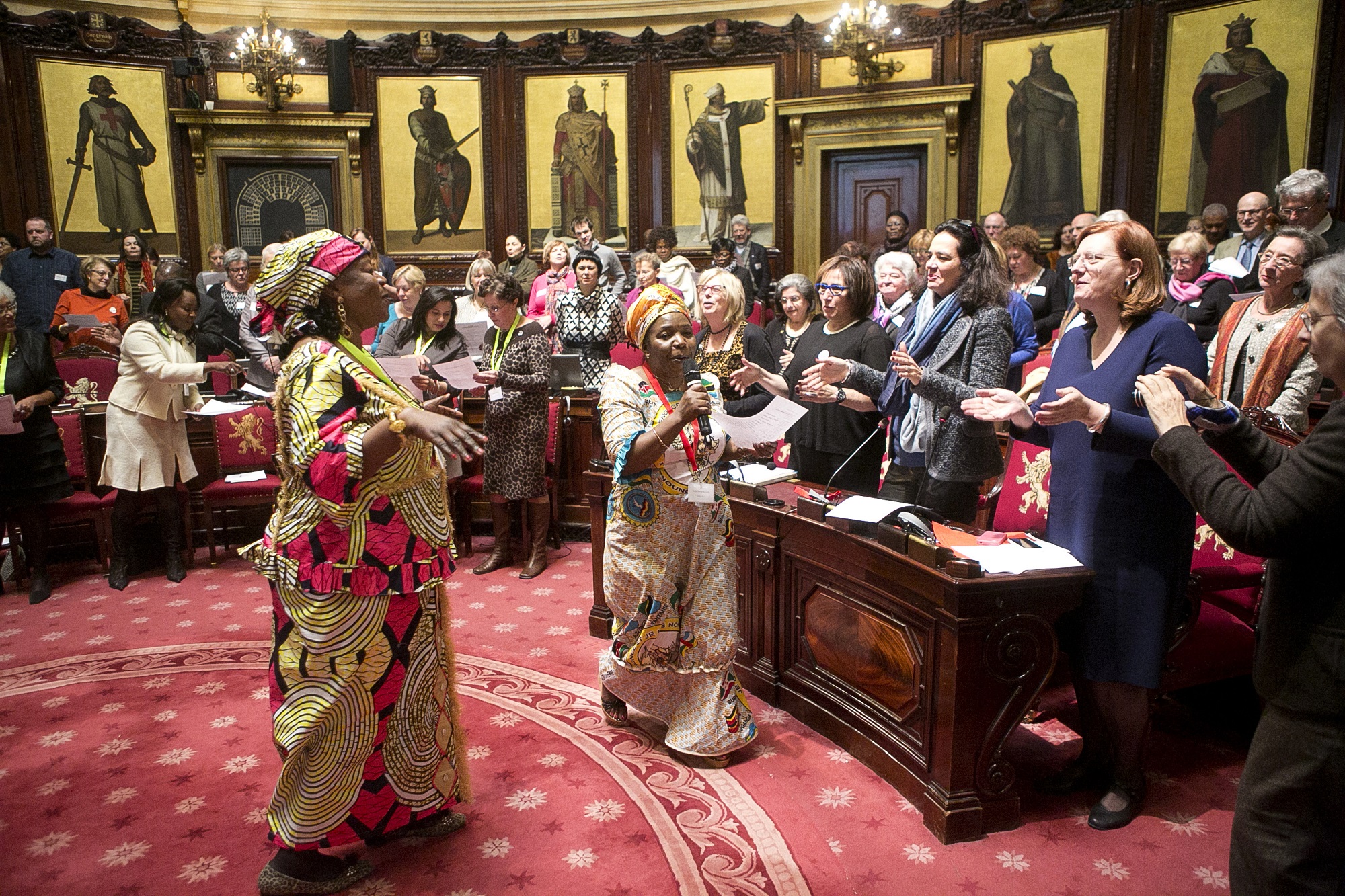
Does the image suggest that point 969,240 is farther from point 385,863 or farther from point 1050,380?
point 385,863

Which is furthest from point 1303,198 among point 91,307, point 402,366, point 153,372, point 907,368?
point 91,307

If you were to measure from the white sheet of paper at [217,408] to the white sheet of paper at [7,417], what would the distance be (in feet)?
3.16

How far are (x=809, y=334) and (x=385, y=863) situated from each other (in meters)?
2.66

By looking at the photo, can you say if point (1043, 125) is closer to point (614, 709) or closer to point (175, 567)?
point (614, 709)

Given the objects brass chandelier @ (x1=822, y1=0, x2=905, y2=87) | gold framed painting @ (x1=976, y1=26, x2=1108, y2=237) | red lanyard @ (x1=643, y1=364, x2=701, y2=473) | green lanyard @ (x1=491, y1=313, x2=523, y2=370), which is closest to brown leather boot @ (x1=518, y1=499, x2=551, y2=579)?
green lanyard @ (x1=491, y1=313, x2=523, y2=370)

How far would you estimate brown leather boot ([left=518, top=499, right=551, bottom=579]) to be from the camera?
572cm

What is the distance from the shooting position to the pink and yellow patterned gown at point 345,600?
2.27m

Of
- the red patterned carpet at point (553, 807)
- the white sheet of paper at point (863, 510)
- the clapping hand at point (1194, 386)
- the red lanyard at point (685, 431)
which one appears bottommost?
the red patterned carpet at point (553, 807)

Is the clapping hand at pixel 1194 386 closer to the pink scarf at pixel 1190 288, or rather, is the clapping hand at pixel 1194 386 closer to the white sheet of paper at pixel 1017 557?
the white sheet of paper at pixel 1017 557

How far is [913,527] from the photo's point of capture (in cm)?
288

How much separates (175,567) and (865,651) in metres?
4.58

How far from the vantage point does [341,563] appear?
→ 2.37 meters

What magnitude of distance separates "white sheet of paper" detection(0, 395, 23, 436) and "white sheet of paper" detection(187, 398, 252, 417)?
3.16ft

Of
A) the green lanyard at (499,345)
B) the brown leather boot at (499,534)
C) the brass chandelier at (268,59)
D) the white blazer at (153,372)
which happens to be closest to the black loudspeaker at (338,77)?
the brass chandelier at (268,59)
